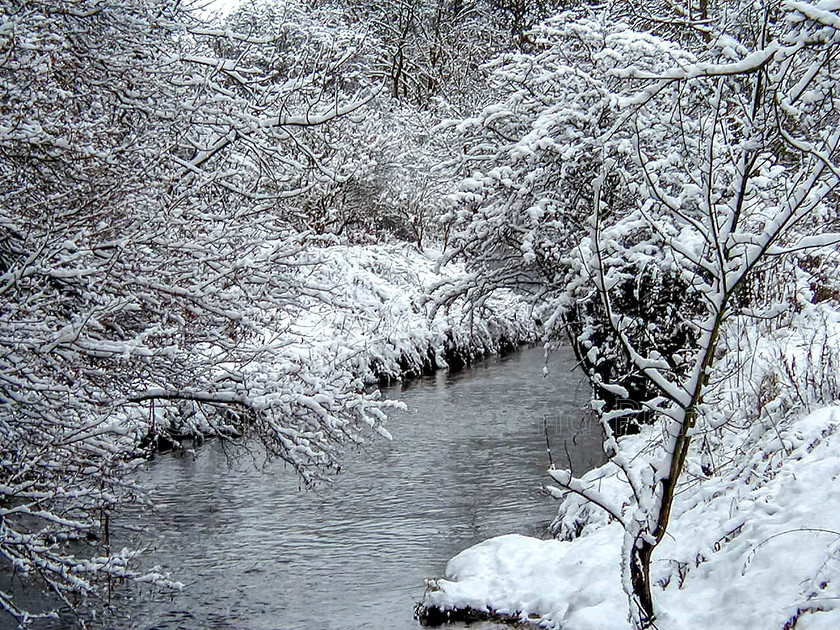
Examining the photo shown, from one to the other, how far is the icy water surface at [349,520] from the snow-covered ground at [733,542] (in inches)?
36.7

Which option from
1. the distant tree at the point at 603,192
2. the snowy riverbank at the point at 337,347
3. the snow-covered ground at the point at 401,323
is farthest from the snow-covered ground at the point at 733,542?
the snow-covered ground at the point at 401,323

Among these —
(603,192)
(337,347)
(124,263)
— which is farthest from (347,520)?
(603,192)

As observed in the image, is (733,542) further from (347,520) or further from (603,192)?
(603,192)

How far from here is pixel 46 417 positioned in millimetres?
5566

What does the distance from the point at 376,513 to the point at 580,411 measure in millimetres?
5393

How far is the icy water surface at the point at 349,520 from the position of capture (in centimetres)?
733

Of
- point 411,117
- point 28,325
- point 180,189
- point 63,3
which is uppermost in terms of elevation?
point 411,117

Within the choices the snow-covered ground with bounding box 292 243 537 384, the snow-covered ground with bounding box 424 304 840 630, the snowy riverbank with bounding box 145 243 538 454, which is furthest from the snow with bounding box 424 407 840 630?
the snow-covered ground with bounding box 292 243 537 384

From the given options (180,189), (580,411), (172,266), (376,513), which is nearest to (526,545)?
(376,513)

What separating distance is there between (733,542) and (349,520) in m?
4.79

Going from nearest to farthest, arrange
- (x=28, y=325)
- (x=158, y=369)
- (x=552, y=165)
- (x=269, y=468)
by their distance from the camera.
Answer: (x=28, y=325) → (x=158, y=369) → (x=552, y=165) → (x=269, y=468)

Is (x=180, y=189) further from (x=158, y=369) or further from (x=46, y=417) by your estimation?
(x=46, y=417)

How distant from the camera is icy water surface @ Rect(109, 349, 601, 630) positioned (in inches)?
289

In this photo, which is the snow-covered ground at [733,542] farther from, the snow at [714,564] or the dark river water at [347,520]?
the dark river water at [347,520]
